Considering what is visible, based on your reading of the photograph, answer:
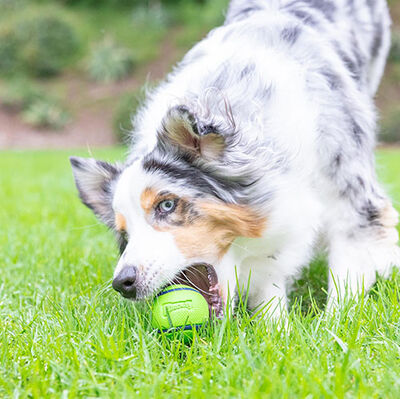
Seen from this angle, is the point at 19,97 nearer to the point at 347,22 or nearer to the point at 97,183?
the point at 347,22

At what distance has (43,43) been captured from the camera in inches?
854

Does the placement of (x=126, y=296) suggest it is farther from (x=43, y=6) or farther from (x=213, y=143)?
(x=43, y=6)

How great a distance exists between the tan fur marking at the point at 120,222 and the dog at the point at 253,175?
0.05 feet

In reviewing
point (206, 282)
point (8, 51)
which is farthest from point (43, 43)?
point (206, 282)

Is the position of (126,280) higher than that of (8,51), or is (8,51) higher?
(126,280)

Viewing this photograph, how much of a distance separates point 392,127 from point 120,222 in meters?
15.1

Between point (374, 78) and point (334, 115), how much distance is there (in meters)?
1.78

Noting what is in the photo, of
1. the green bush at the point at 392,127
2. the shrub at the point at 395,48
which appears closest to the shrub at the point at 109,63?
the shrub at the point at 395,48

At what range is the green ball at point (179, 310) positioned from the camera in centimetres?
247

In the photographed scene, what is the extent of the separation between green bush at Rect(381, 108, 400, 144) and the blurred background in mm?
29

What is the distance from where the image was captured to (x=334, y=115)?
10.4 ft

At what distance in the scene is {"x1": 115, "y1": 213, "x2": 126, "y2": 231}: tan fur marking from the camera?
2.77m

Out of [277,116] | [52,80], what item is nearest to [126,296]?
[277,116]

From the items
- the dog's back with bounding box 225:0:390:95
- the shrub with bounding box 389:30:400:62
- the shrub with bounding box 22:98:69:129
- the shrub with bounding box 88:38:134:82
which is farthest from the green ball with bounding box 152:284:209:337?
the shrub with bounding box 88:38:134:82
